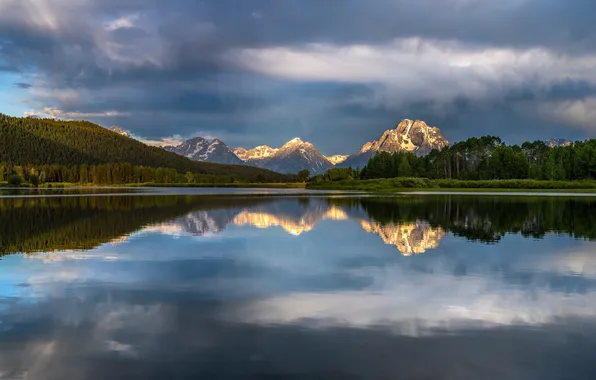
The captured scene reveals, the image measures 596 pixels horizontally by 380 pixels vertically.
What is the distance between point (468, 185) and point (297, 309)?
132036 mm

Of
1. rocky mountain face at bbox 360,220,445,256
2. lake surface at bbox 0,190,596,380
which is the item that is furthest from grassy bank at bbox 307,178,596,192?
lake surface at bbox 0,190,596,380

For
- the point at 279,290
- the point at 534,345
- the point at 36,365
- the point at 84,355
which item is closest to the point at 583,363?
the point at 534,345

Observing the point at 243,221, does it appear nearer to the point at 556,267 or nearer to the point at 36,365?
the point at 556,267

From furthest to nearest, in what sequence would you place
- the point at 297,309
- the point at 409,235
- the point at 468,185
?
the point at 468,185 < the point at 409,235 < the point at 297,309

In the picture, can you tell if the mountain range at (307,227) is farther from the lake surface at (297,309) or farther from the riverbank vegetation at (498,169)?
the riverbank vegetation at (498,169)

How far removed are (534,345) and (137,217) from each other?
133 ft

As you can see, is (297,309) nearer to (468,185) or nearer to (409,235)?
(409,235)

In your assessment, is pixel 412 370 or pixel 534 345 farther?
pixel 534 345

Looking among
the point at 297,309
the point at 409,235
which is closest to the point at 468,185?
the point at 409,235

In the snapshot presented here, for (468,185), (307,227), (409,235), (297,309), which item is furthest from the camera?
(468,185)

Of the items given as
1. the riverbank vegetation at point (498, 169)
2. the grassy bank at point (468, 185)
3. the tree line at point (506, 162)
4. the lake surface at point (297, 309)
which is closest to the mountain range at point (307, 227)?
the lake surface at point (297, 309)

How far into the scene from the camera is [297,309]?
14.5 meters

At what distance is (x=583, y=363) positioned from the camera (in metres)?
10.4

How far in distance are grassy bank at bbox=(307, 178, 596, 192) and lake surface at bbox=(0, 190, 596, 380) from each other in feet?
335
